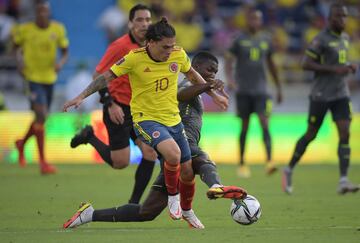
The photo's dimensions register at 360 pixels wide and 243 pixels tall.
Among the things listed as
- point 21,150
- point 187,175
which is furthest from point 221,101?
point 21,150

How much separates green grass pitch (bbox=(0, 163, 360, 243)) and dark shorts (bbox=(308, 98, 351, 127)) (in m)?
1.20

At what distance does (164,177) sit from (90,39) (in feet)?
61.8

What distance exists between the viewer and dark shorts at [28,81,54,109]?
18.2 meters

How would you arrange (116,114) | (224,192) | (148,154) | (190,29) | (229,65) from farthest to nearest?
(190,29), (229,65), (148,154), (116,114), (224,192)

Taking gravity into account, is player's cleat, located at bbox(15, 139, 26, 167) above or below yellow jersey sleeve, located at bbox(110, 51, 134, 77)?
below

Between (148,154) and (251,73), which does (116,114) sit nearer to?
(148,154)

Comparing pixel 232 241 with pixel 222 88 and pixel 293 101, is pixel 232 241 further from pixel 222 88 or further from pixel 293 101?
pixel 293 101

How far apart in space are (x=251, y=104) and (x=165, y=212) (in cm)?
623

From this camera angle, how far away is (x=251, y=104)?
18.8 metres

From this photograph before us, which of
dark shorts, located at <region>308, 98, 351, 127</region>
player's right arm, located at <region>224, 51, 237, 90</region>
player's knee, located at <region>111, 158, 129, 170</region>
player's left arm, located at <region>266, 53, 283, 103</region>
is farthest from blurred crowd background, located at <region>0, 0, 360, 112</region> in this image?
player's knee, located at <region>111, 158, 129, 170</region>

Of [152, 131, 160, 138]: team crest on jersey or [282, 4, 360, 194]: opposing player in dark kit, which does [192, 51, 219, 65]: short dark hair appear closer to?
[152, 131, 160, 138]: team crest on jersey

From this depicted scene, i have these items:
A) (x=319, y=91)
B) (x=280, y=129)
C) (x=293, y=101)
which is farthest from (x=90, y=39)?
(x=319, y=91)

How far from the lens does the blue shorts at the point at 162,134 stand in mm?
10312

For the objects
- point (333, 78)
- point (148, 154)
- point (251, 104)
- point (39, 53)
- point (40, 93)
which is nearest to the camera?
point (148, 154)
